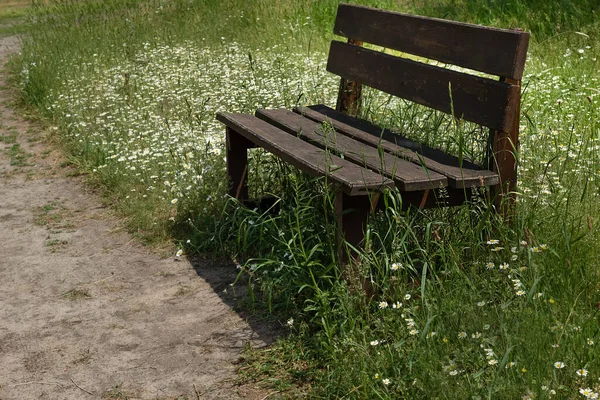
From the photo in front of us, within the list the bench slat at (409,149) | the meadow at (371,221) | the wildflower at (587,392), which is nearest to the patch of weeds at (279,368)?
the meadow at (371,221)

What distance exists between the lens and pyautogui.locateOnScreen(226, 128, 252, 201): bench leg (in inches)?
205

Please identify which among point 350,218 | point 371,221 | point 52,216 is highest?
point 350,218

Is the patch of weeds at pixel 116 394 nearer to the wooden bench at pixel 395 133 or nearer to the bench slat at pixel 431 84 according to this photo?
the wooden bench at pixel 395 133

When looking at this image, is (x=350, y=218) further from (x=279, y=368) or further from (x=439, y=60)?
(x=439, y=60)

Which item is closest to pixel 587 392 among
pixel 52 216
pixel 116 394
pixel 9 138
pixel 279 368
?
pixel 279 368

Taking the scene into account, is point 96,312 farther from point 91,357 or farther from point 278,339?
point 278,339

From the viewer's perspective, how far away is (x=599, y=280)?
11.7ft

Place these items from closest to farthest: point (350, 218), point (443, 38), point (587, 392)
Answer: point (587, 392), point (350, 218), point (443, 38)

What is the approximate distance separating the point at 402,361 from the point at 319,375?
42 cm

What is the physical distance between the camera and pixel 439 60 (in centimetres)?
447

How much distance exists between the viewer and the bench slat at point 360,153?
3824 mm

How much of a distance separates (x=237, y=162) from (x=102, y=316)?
1.31m

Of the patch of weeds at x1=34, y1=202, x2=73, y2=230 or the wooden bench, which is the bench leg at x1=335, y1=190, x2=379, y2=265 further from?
the patch of weeds at x1=34, y1=202, x2=73, y2=230

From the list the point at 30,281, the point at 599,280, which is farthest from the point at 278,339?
the point at 30,281
